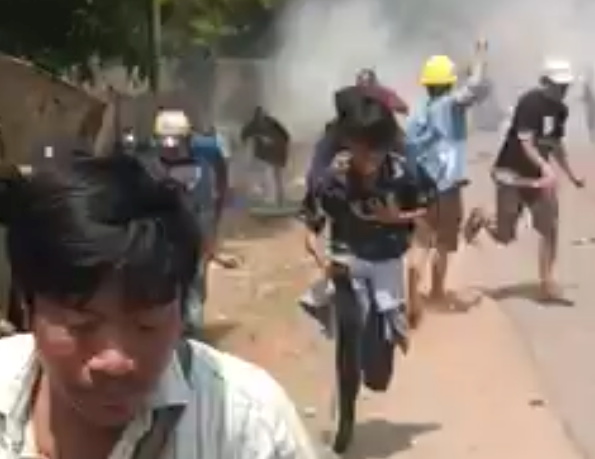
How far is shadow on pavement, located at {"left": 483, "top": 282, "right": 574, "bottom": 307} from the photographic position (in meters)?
10.5

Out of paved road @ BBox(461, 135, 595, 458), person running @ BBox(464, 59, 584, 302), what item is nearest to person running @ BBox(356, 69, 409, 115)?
person running @ BBox(464, 59, 584, 302)

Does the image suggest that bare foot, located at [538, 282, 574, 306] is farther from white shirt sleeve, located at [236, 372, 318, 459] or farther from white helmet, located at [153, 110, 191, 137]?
white shirt sleeve, located at [236, 372, 318, 459]

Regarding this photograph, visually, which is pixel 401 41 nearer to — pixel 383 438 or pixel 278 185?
pixel 278 185

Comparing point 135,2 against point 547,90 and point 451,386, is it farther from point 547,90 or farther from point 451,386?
point 451,386

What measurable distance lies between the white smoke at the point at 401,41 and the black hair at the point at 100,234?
19157mm

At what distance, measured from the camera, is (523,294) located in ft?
35.6

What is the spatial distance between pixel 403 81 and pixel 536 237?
10067 millimetres

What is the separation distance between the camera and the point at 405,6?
2538cm

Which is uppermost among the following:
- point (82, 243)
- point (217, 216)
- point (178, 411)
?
point (82, 243)

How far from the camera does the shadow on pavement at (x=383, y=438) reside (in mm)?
7395

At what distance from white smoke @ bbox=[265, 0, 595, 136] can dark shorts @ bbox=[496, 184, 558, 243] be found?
1097 centimetres

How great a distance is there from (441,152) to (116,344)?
790 centimetres

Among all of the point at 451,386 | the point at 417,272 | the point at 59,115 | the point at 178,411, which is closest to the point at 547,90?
the point at 417,272

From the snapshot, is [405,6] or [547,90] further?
[405,6]
